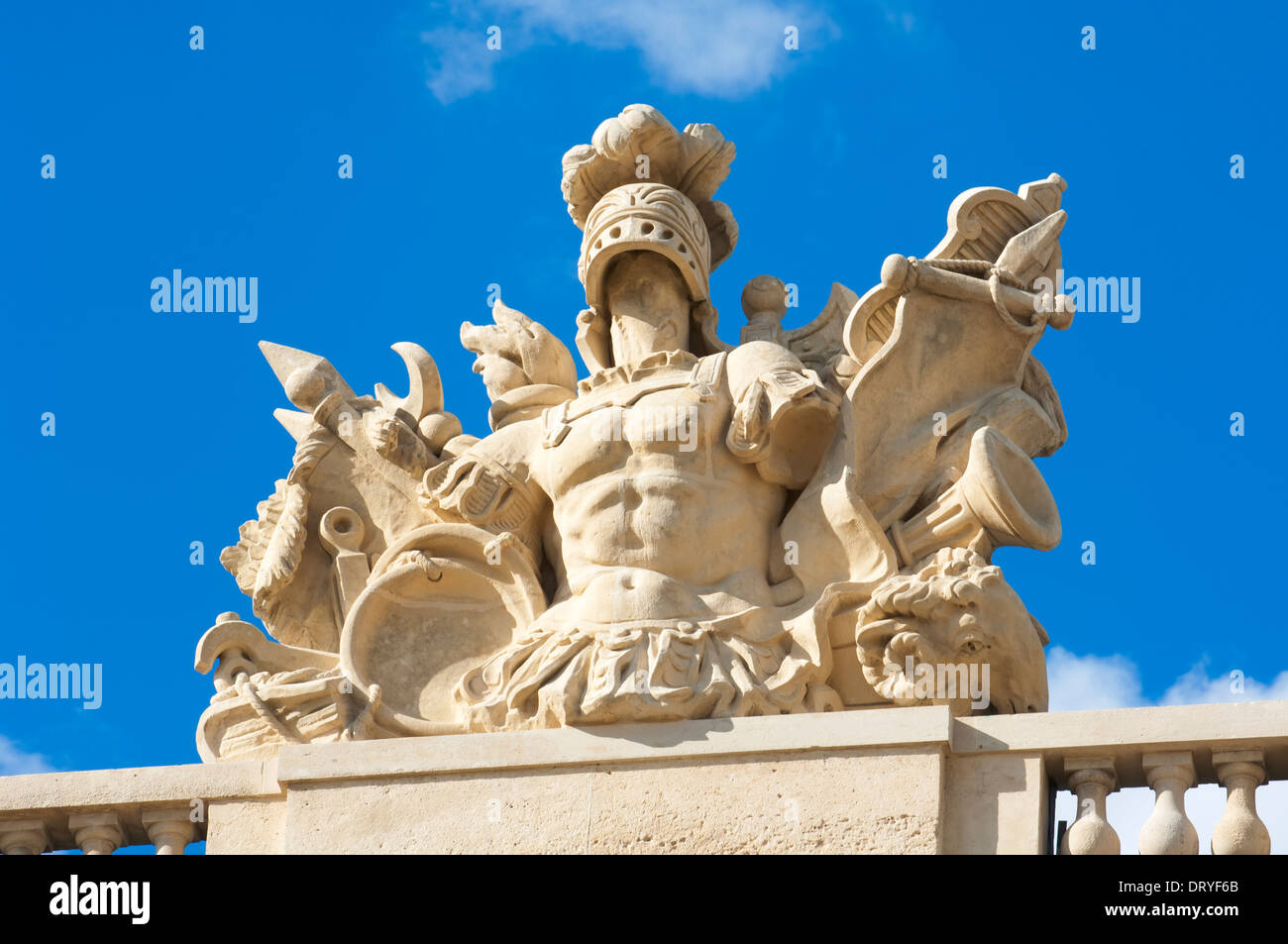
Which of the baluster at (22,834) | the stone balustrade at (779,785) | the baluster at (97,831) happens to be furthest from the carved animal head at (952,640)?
the baluster at (22,834)

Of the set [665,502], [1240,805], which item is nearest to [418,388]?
[665,502]

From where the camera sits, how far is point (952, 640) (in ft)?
44.4

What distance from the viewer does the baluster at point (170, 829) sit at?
551 inches

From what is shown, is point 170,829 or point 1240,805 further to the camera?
point 170,829

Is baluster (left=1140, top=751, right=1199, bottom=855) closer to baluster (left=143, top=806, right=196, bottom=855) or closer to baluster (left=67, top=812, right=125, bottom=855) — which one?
baluster (left=143, top=806, right=196, bottom=855)

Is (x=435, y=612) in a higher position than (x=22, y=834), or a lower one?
higher

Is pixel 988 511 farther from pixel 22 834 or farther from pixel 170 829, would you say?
pixel 22 834

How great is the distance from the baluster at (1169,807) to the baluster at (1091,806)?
155 mm

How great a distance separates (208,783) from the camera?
14.0 m

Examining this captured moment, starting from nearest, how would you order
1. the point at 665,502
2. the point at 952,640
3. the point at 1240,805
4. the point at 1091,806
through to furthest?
the point at 1240,805 → the point at 1091,806 → the point at 952,640 → the point at 665,502

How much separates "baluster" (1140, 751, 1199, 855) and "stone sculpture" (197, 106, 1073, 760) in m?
1.04

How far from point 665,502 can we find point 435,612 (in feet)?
4.82

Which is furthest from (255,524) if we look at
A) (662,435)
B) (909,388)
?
(909,388)
